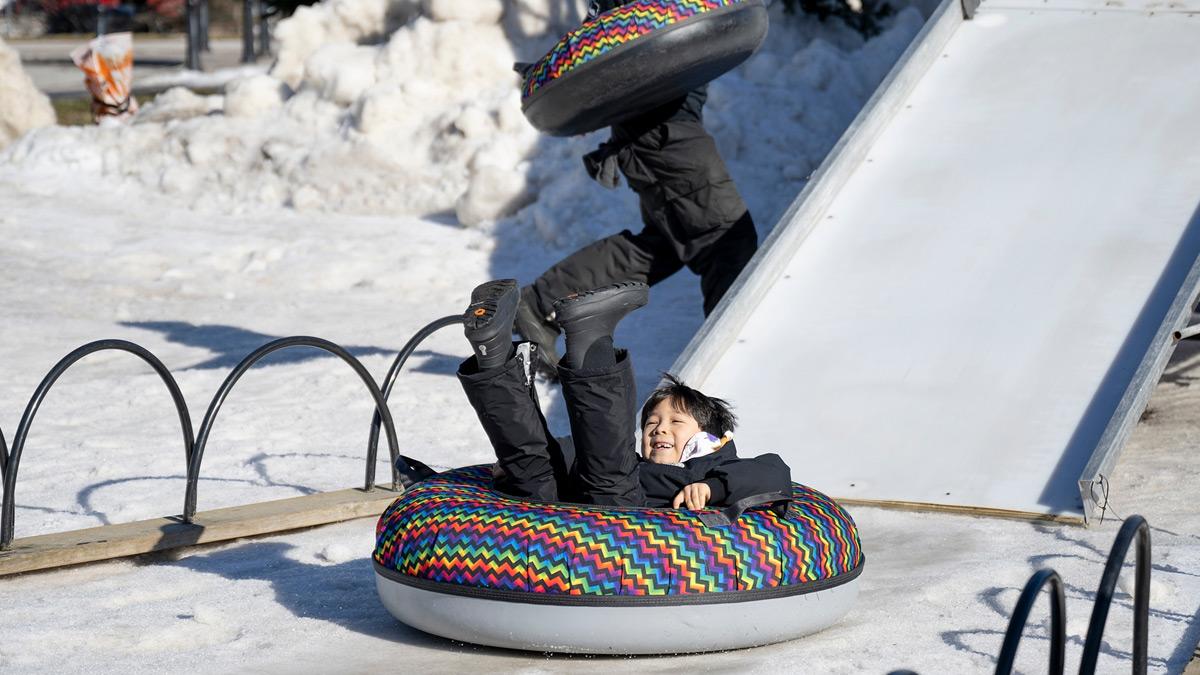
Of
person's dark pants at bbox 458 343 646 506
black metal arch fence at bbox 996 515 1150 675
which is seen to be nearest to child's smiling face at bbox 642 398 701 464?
person's dark pants at bbox 458 343 646 506

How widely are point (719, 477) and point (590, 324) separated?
640mm

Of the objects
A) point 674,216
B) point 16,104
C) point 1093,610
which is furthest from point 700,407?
point 16,104

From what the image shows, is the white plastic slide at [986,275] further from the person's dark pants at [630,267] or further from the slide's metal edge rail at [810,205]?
the person's dark pants at [630,267]

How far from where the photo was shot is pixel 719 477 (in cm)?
486

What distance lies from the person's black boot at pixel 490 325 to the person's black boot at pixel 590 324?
156mm

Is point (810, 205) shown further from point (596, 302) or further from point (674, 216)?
point (596, 302)

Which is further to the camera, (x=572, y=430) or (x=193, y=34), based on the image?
(x=193, y=34)

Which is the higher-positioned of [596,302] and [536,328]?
[596,302]

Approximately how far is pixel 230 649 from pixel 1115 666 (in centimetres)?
259

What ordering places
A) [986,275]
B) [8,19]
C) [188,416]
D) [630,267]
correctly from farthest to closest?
[8,19] < [630,267] < [986,275] < [188,416]

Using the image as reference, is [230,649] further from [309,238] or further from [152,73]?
[152,73]

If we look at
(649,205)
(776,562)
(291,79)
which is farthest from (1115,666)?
(291,79)

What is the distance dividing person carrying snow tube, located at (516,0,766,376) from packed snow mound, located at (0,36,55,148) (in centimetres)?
811

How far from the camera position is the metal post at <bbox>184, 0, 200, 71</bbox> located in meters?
22.6
